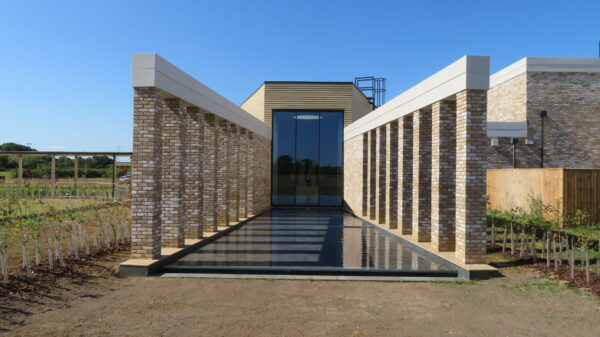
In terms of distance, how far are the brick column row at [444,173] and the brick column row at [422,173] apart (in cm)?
126

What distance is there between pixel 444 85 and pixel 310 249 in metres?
5.16

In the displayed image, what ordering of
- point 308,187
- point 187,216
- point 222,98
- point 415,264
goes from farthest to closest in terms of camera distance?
point 308,187 → point 222,98 → point 187,216 → point 415,264

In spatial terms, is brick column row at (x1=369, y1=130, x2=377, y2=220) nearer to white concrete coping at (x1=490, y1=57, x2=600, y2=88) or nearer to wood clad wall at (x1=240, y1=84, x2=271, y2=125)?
wood clad wall at (x1=240, y1=84, x2=271, y2=125)

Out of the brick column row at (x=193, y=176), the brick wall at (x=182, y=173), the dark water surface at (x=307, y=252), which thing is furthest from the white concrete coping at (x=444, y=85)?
the brick column row at (x=193, y=176)

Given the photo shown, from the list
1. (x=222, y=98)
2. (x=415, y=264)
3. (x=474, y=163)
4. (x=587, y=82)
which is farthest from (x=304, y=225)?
(x=587, y=82)

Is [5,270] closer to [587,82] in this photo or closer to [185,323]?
[185,323]

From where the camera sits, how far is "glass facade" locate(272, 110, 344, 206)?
73.2 ft

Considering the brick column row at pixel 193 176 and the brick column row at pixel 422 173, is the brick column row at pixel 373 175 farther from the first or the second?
the brick column row at pixel 193 176

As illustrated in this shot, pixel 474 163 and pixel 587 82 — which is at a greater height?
pixel 587 82

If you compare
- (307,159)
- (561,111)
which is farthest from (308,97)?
(561,111)

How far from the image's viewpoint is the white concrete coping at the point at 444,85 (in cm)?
816

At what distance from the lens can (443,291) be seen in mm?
6965

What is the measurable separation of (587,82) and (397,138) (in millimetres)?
14392

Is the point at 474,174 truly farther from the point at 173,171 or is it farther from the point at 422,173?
the point at 173,171
